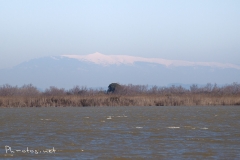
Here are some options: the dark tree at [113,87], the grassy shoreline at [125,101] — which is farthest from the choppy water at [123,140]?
the dark tree at [113,87]

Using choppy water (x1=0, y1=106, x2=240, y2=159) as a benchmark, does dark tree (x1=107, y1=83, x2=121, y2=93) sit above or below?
above

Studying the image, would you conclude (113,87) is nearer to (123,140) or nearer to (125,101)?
(125,101)

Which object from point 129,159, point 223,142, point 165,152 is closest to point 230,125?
point 223,142

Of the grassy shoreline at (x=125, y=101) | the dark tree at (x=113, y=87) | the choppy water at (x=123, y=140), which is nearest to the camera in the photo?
the choppy water at (x=123, y=140)

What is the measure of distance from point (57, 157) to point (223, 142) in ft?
18.2

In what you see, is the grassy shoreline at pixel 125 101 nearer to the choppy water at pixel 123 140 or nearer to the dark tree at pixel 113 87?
the choppy water at pixel 123 140

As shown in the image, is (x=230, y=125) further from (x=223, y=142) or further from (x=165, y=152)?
(x=165, y=152)

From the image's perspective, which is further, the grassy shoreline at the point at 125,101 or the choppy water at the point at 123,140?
→ the grassy shoreline at the point at 125,101

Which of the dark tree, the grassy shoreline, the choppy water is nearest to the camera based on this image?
the choppy water

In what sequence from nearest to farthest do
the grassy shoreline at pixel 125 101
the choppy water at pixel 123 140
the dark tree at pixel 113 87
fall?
the choppy water at pixel 123 140 → the grassy shoreline at pixel 125 101 → the dark tree at pixel 113 87

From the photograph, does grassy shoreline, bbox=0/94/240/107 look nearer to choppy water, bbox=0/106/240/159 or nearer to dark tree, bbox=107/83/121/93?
choppy water, bbox=0/106/240/159

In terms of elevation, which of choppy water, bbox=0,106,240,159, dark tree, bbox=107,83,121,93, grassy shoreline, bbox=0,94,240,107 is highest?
dark tree, bbox=107,83,121,93

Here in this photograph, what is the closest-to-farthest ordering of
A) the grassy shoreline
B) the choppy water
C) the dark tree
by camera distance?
the choppy water, the grassy shoreline, the dark tree

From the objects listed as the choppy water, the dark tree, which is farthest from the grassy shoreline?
the dark tree
